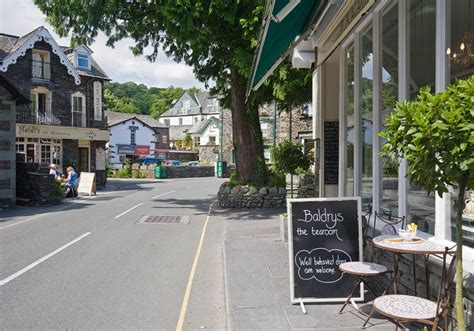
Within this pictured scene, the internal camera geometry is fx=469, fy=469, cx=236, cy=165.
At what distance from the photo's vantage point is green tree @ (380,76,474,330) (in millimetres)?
2639

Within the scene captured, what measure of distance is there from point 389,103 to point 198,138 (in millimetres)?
69454

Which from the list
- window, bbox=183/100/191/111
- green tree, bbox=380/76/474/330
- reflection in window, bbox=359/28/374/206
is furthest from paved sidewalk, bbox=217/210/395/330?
window, bbox=183/100/191/111

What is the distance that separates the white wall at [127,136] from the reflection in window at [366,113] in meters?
57.0

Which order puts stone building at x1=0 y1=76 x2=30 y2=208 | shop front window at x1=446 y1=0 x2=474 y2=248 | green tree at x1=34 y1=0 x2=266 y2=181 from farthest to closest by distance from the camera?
stone building at x1=0 y1=76 x2=30 y2=208, green tree at x1=34 y1=0 x2=266 y2=181, shop front window at x1=446 y1=0 x2=474 y2=248

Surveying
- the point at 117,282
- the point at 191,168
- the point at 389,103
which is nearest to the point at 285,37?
the point at 389,103

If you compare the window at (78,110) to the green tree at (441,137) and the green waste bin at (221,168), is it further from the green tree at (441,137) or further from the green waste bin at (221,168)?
the green tree at (441,137)

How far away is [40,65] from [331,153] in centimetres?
2635

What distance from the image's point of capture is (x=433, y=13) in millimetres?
4602

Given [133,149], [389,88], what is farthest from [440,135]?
[133,149]

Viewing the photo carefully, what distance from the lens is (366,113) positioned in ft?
22.7

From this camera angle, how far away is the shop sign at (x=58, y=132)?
29306 millimetres

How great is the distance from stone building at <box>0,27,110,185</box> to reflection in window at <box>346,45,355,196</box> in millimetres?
25942

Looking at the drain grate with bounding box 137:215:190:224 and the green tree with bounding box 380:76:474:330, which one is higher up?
the green tree with bounding box 380:76:474:330

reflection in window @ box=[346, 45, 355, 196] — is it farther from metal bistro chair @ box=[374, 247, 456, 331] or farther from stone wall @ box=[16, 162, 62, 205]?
stone wall @ box=[16, 162, 62, 205]
